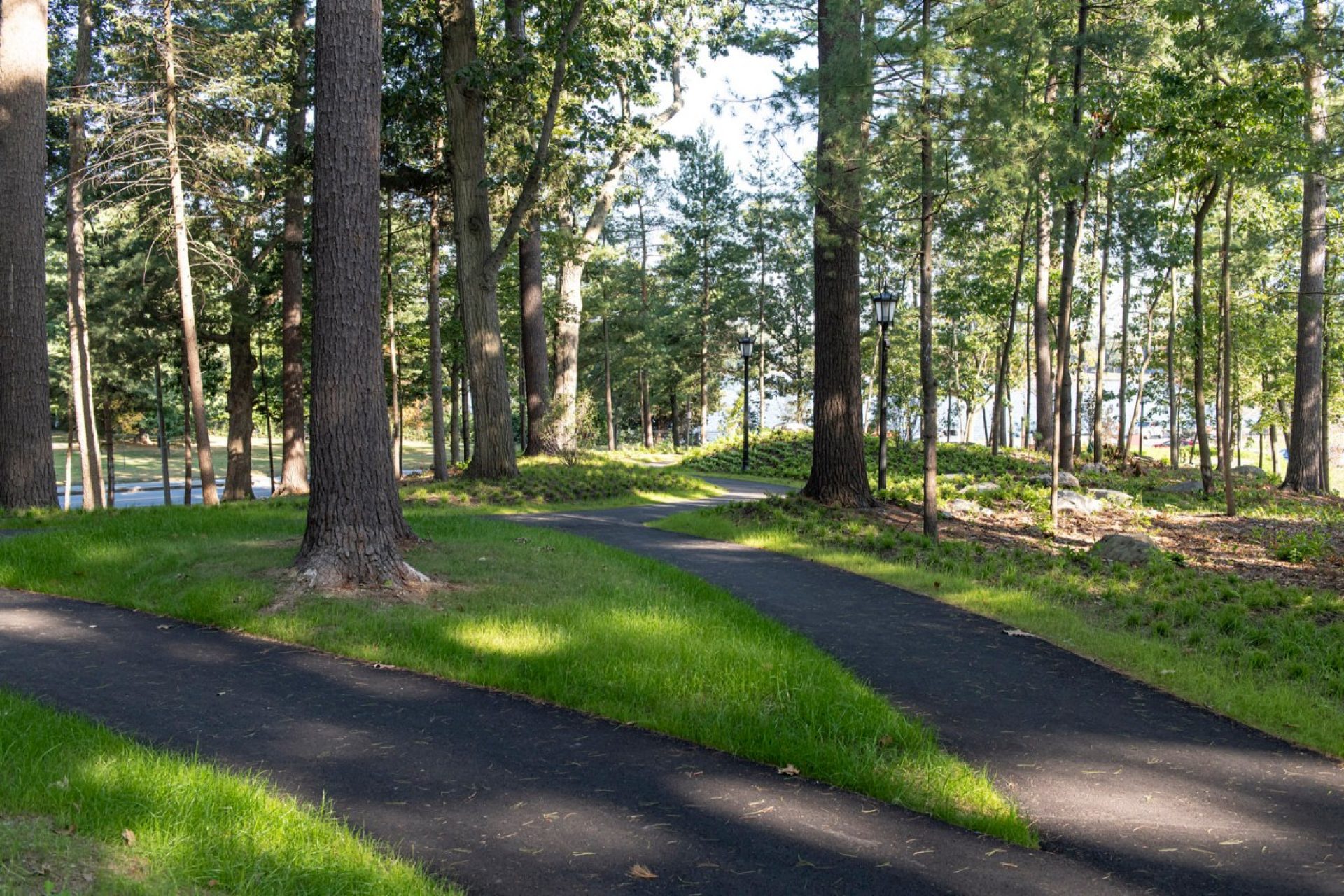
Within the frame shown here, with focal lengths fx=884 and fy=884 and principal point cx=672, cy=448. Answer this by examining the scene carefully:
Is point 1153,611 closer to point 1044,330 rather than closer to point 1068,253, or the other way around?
point 1068,253

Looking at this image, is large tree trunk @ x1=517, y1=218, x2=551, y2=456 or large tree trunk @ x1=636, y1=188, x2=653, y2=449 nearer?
large tree trunk @ x1=517, y1=218, x2=551, y2=456

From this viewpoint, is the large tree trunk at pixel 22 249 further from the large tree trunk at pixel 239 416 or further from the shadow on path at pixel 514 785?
the large tree trunk at pixel 239 416

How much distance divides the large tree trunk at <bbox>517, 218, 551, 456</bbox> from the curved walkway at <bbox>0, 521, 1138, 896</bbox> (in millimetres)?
15460

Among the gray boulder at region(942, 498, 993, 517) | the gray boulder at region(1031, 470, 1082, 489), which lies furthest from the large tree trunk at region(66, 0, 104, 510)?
the gray boulder at region(1031, 470, 1082, 489)

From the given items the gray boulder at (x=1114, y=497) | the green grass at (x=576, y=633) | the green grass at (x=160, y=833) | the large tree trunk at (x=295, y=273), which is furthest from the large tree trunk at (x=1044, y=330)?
the large tree trunk at (x=295, y=273)

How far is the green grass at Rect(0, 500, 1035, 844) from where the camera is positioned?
451 cm

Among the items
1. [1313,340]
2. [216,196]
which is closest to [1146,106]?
[1313,340]

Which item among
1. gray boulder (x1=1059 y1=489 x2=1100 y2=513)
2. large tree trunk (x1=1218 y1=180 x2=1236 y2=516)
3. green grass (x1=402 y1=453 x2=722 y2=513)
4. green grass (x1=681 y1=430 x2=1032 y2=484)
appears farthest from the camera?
green grass (x1=681 y1=430 x2=1032 y2=484)

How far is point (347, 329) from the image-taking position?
7609mm

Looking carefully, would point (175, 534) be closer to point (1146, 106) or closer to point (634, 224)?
point (1146, 106)

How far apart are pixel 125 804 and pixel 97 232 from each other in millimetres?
25610

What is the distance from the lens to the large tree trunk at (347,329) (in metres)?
7.51

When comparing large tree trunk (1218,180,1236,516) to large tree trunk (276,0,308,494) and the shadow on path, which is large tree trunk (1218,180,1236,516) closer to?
the shadow on path

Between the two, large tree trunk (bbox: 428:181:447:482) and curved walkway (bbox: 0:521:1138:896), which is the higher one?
large tree trunk (bbox: 428:181:447:482)
